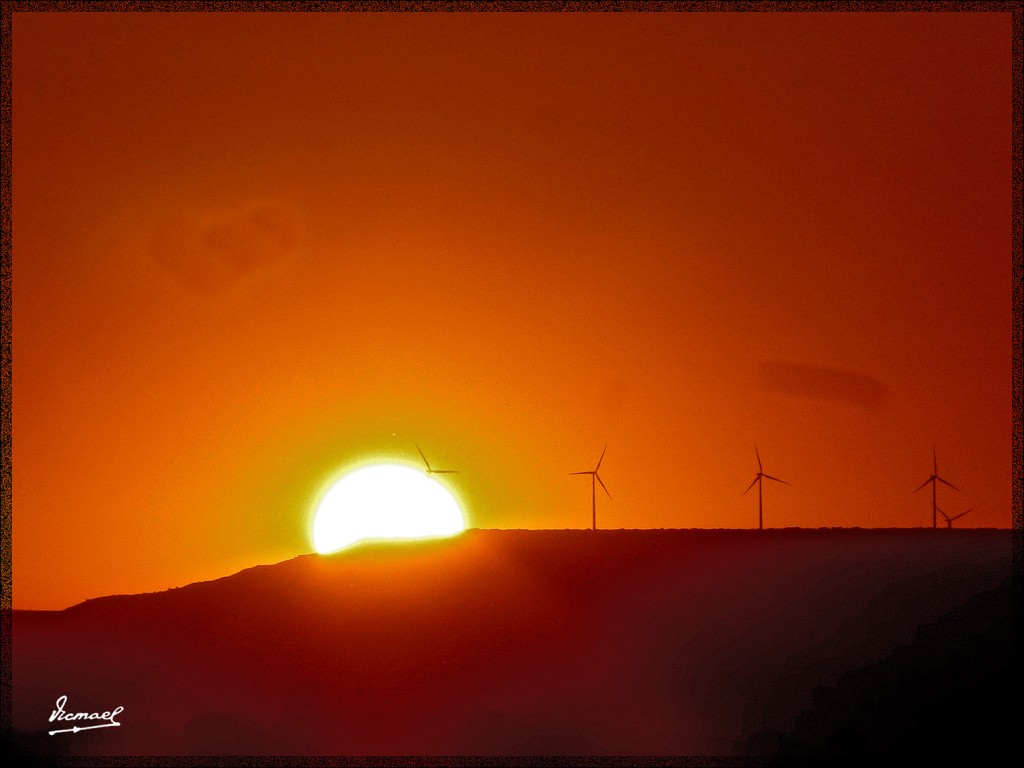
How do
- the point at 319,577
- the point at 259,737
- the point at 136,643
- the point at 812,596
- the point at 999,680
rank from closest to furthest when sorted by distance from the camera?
the point at 999,680 → the point at 259,737 → the point at 812,596 → the point at 136,643 → the point at 319,577

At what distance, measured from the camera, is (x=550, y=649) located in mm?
66500

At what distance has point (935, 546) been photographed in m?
67.2

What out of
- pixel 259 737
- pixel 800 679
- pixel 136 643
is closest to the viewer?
pixel 800 679

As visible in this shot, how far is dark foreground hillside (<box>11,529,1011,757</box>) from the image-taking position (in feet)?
171

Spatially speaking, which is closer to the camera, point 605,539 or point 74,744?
point 74,744

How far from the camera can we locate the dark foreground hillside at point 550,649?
171 feet

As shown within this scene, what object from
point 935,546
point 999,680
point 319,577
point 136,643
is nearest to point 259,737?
point 136,643

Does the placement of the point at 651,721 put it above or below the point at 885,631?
below

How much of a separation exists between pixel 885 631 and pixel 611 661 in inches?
599

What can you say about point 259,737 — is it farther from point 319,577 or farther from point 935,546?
point 935,546
